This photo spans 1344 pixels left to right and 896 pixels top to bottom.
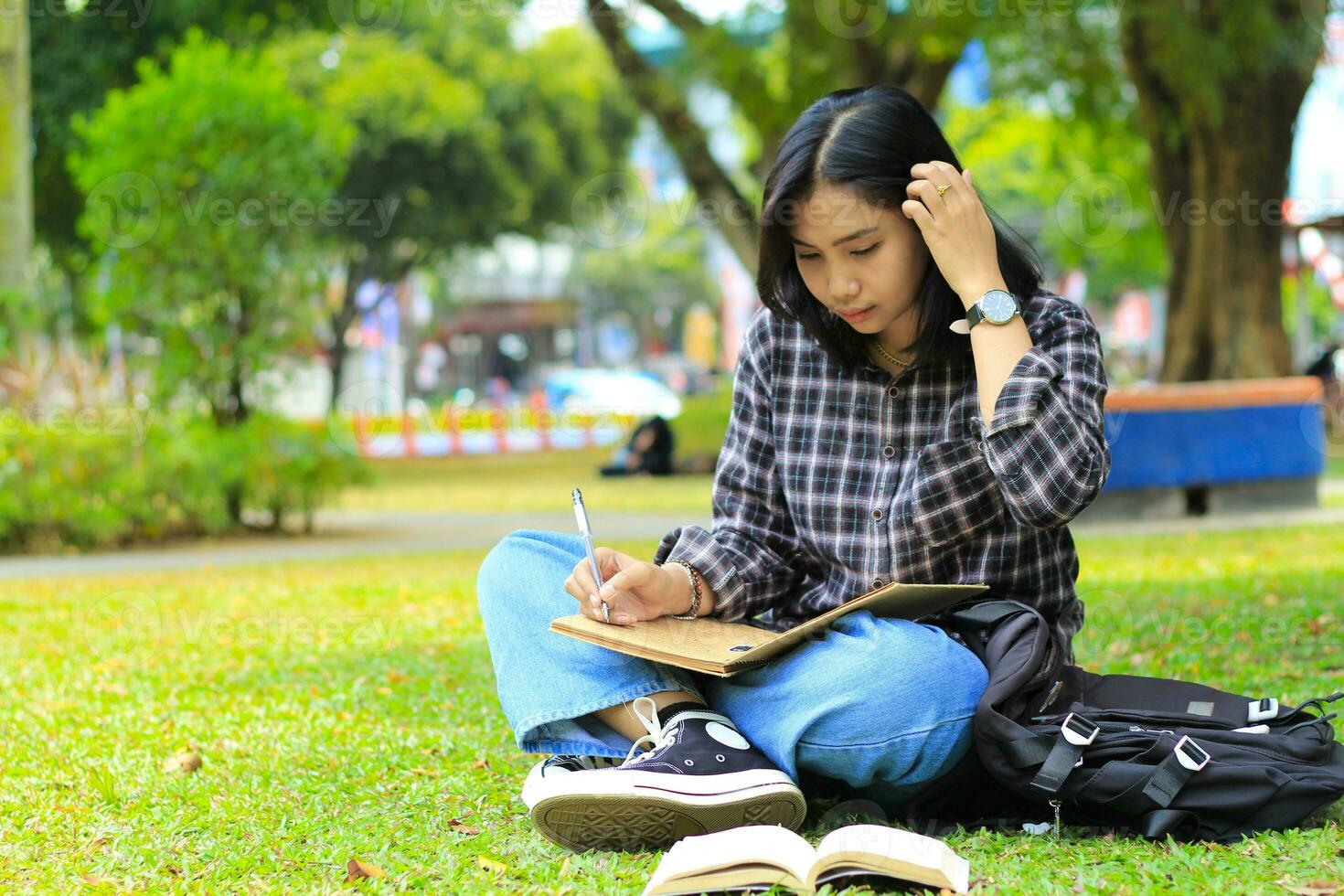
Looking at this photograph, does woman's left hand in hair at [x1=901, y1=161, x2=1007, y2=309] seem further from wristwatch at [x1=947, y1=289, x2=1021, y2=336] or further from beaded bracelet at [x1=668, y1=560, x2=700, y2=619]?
beaded bracelet at [x1=668, y1=560, x2=700, y2=619]

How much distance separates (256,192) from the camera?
958cm

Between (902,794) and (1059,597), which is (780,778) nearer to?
(902,794)

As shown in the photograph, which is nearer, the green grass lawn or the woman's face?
the green grass lawn

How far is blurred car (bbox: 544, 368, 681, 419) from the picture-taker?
34.5 metres

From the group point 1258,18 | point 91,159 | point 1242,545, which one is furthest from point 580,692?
point 1258,18

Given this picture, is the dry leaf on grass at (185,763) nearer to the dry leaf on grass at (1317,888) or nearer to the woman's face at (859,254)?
the woman's face at (859,254)

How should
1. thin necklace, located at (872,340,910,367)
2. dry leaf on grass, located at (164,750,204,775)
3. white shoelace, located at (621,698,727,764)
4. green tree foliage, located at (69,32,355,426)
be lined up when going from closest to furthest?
white shoelace, located at (621,698,727,764)
thin necklace, located at (872,340,910,367)
dry leaf on grass, located at (164,750,204,775)
green tree foliage, located at (69,32,355,426)

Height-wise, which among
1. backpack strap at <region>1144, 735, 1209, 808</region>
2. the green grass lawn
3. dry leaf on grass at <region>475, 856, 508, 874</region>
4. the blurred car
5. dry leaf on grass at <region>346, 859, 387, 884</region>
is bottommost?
the blurred car

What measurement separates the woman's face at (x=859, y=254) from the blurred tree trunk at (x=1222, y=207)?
984 cm

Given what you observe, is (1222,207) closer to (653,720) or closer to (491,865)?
(653,720)

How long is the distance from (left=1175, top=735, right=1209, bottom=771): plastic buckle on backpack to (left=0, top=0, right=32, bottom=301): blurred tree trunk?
8844 mm

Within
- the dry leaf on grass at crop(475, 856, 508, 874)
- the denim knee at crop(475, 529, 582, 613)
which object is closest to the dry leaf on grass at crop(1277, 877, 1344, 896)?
the dry leaf on grass at crop(475, 856, 508, 874)

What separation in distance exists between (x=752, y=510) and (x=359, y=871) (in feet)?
3.21

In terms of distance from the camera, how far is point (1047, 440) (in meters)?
2.49
